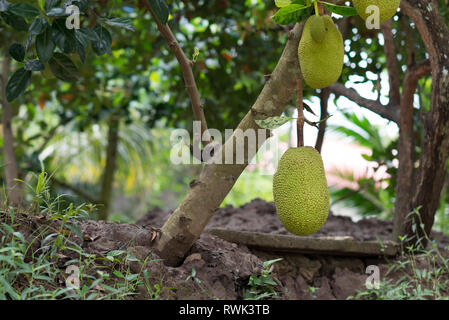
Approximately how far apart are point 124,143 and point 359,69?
13.2ft

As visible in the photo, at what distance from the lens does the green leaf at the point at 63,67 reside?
1.75 metres

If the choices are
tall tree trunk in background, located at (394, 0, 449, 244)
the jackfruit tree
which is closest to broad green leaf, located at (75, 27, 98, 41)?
the jackfruit tree

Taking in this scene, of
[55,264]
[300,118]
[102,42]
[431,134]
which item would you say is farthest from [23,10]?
[431,134]

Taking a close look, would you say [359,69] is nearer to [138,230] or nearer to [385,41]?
[385,41]

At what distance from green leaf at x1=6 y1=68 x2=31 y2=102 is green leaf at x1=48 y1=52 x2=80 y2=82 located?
0.29 ft

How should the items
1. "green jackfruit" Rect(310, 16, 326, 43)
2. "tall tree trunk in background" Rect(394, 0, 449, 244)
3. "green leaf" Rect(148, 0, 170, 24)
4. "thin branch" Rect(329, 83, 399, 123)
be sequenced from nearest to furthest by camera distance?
"green jackfruit" Rect(310, 16, 326, 43) < "green leaf" Rect(148, 0, 170, 24) < "tall tree trunk in background" Rect(394, 0, 449, 244) < "thin branch" Rect(329, 83, 399, 123)

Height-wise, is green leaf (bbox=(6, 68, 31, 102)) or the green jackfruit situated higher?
the green jackfruit

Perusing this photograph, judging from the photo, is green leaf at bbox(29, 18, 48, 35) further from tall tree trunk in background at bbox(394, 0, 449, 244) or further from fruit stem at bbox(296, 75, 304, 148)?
tall tree trunk in background at bbox(394, 0, 449, 244)

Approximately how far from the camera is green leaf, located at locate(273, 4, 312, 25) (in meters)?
1.34

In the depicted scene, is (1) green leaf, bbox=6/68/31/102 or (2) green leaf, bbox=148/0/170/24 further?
(1) green leaf, bbox=6/68/31/102

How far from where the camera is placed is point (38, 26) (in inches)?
60.2
